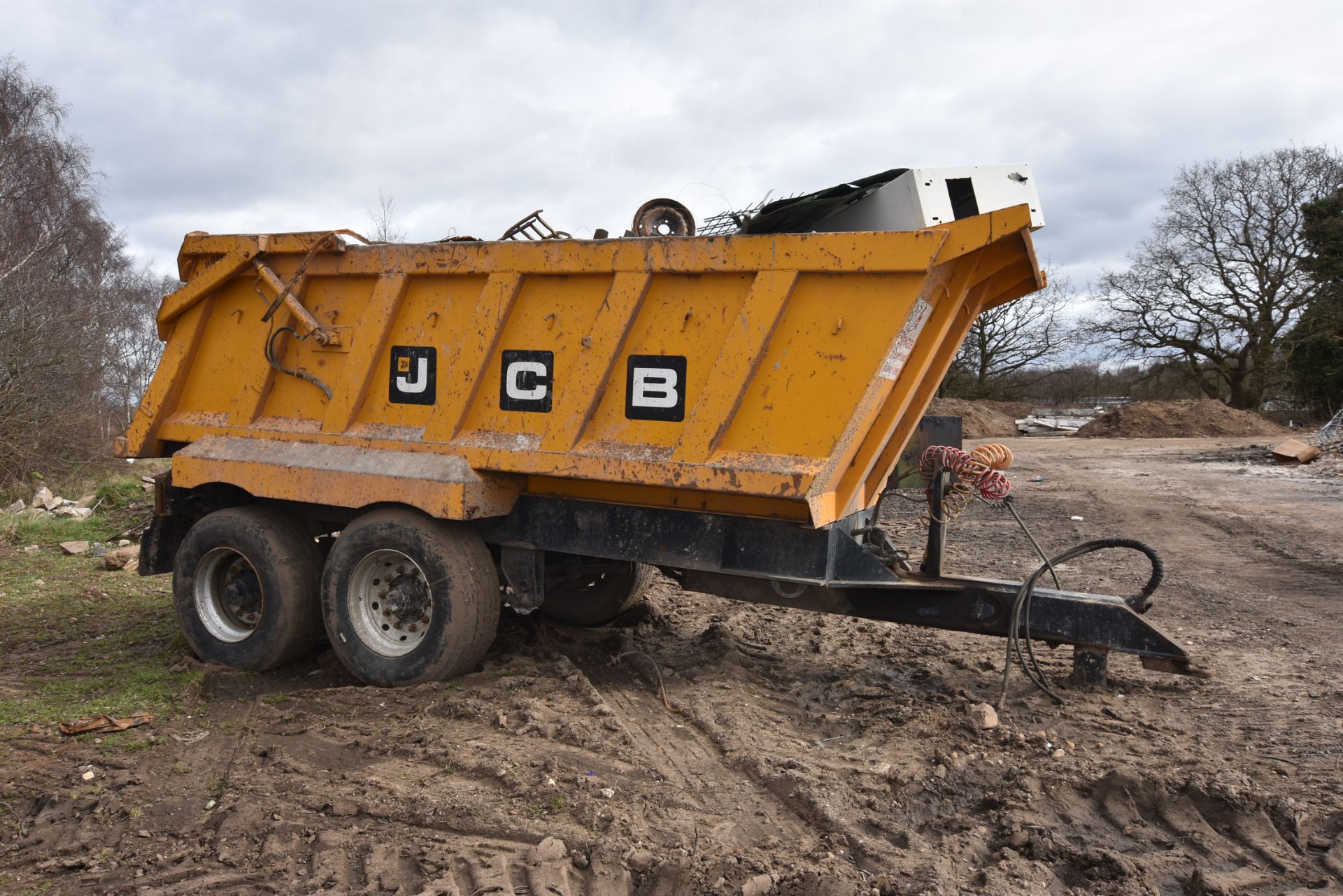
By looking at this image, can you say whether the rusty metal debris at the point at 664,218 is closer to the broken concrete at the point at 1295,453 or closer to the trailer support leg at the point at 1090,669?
the trailer support leg at the point at 1090,669

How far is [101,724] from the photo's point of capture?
4.21 metres

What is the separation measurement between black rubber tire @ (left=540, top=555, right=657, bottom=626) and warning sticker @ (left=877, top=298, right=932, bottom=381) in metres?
2.22

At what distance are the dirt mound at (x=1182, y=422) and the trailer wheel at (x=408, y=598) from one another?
24167 mm

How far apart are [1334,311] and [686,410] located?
27638 mm

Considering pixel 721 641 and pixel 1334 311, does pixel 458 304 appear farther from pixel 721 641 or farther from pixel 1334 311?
pixel 1334 311

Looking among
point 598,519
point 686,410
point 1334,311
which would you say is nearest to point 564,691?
point 598,519

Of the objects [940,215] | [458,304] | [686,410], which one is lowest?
[686,410]

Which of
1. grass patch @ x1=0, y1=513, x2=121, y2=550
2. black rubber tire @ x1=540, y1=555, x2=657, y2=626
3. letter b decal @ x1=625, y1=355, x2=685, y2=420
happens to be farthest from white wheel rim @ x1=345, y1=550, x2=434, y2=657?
grass patch @ x1=0, y1=513, x2=121, y2=550

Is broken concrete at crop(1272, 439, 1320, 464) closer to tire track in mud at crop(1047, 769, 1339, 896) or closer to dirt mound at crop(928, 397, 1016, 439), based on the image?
dirt mound at crop(928, 397, 1016, 439)

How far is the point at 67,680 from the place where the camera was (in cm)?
506

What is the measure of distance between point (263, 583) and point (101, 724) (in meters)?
1.07

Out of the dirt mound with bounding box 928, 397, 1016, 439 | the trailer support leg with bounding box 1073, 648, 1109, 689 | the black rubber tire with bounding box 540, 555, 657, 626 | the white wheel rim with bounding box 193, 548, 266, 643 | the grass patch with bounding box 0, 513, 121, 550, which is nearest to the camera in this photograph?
the trailer support leg with bounding box 1073, 648, 1109, 689

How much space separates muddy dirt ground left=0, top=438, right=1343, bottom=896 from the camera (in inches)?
118

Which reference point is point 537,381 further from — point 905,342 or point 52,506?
point 52,506
